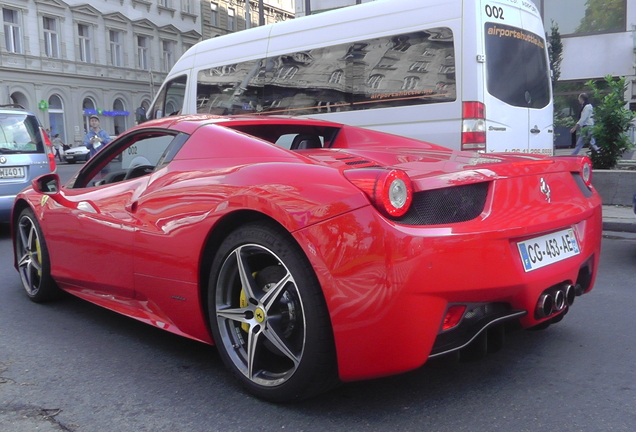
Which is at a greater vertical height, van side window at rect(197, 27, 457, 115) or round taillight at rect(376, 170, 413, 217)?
van side window at rect(197, 27, 457, 115)

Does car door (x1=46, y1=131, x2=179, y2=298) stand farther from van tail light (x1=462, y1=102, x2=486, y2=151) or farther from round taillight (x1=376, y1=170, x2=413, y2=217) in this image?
van tail light (x1=462, y1=102, x2=486, y2=151)

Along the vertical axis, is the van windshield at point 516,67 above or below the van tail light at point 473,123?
above

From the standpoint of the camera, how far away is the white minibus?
24.4ft

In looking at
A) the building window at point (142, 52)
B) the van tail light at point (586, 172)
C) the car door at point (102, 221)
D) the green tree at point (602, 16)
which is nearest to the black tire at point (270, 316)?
the car door at point (102, 221)

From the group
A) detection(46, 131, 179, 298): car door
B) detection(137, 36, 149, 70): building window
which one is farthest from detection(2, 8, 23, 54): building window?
detection(46, 131, 179, 298): car door

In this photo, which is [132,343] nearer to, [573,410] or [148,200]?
[148,200]

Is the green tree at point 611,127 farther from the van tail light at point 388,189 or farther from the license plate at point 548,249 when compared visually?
the van tail light at point 388,189

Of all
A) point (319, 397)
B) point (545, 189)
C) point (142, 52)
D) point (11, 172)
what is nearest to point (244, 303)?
point (319, 397)

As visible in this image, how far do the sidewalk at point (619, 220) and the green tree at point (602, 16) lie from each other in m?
15.2

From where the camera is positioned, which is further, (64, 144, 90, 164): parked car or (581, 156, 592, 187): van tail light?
(64, 144, 90, 164): parked car

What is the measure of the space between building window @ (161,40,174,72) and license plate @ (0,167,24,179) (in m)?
40.1

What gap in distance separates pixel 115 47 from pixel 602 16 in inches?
1222

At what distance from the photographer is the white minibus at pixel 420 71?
7.44 m

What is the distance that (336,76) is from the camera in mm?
8812
